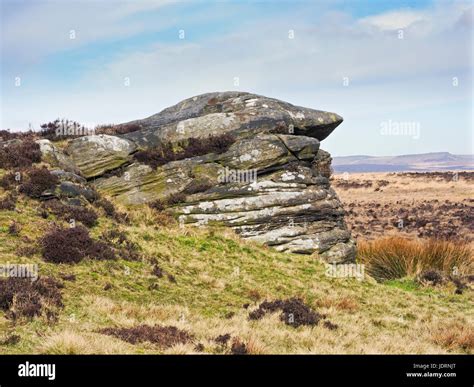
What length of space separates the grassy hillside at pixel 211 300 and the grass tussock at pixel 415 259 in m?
1.05

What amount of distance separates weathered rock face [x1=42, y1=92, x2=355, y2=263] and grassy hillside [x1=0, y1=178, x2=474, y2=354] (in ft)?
4.05

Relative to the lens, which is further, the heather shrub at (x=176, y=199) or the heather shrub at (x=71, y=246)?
the heather shrub at (x=176, y=199)

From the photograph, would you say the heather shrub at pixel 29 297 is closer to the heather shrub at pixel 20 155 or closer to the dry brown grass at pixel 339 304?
the dry brown grass at pixel 339 304

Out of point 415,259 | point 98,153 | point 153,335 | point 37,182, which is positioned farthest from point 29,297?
point 415,259

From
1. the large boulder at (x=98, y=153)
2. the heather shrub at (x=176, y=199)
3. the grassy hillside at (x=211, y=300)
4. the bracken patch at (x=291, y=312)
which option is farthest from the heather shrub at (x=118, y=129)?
the bracken patch at (x=291, y=312)

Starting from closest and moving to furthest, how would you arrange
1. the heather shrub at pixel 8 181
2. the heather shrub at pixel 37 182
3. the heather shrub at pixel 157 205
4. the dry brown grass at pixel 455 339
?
1. the dry brown grass at pixel 455 339
2. the heather shrub at pixel 37 182
3. the heather shrub at pixel 8 181
4. the heather shrub at pixel 157 205

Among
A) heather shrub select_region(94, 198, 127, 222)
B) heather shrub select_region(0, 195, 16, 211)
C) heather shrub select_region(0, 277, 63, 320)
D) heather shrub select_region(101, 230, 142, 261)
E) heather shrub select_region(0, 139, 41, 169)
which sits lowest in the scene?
heather shrub select_region(0, 277, 63, 320)

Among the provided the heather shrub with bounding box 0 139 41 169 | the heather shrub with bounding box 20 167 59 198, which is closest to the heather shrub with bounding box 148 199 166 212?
the heather shrub with bounding box 20 167 59 198

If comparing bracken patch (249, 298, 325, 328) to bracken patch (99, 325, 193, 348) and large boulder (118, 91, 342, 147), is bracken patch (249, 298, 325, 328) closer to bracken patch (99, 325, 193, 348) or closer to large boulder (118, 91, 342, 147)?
bracken patch (99, 325, 193, 348)

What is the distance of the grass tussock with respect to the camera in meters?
22.3

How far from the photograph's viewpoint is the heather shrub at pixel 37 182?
720 inches

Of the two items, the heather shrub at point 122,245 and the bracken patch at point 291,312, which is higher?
the heather shrub at point 122,245

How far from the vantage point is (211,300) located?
14672 mm

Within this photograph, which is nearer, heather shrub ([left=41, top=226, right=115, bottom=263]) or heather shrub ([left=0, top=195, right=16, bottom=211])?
heather shrub ([left=41, top=226, right=115, bottom=263])
